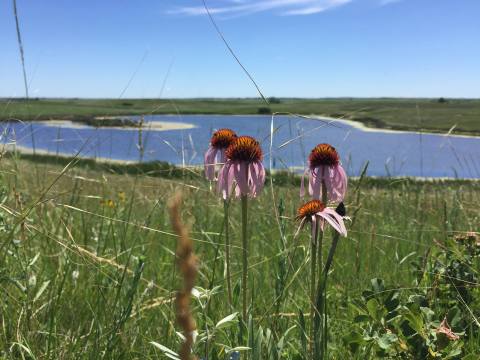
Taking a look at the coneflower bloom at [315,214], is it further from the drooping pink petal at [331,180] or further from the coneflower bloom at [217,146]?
the coneflower bloom at [217,146]

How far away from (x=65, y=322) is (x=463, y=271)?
127 centimetres

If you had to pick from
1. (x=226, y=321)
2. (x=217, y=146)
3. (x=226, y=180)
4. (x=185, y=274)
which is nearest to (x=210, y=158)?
(x=217, y=146)

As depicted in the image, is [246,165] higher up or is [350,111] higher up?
[350,111]

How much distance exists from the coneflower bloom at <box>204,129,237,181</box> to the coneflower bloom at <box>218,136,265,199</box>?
206mm

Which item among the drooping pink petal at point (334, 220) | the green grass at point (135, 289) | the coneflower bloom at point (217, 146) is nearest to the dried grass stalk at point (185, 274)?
the green grass at point (135, 289)

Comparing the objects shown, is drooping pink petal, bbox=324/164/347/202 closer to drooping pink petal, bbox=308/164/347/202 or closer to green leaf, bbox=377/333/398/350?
drooping pink petal, bbox=308/164/347/202

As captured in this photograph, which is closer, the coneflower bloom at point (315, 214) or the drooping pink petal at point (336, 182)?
the coneflower bloom at point (315, 214)

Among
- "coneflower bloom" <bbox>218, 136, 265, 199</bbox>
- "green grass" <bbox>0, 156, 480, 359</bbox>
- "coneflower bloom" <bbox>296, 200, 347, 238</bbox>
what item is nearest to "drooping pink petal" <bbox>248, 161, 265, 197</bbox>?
"coneflower bloom" <bbox>218, 136, 265, 199</bbox>

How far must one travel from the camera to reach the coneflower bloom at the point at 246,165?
1411 mm

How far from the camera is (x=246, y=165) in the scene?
1.42 meters

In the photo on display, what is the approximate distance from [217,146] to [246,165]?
13.4 inches

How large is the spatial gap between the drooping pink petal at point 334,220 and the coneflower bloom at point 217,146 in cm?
54

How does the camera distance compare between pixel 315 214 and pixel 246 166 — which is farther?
pixel 246 166

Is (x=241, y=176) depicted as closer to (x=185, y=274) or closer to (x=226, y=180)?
(x=226, y=180)
